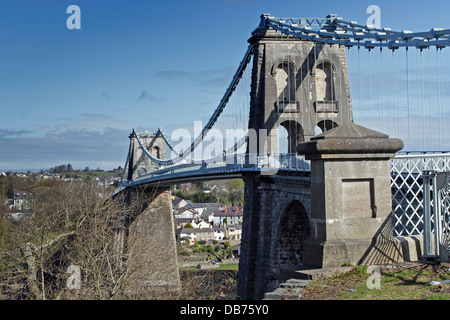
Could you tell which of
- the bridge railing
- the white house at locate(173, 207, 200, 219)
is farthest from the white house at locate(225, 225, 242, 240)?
the bridge railing

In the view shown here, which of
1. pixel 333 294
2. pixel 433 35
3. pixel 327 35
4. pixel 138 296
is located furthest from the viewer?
pixel 327 35

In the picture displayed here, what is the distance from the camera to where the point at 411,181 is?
38.8ft

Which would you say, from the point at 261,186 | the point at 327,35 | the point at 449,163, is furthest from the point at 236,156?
the point at 449,163

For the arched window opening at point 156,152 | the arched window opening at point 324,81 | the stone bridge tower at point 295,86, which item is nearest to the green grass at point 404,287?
the stone bridge tower at point 295,86

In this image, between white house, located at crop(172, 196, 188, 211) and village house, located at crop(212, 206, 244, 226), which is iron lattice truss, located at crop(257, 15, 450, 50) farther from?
white house, located at crop(172, 196, 188, 211)

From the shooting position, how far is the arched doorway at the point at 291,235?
19.7 metres

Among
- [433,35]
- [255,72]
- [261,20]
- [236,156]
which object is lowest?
[236,156]

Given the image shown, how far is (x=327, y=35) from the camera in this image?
63.9 feet

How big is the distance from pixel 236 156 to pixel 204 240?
52115 millimetres

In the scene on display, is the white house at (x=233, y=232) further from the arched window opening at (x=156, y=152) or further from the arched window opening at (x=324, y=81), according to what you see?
the arched window opening at (x=324, y=81)

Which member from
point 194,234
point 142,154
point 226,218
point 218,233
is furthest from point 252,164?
point 226,218

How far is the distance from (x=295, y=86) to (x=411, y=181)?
11.4 m

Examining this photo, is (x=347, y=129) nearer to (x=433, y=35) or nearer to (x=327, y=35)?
(x=433, y=35)

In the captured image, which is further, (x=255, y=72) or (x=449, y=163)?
(x=255, y=72)
